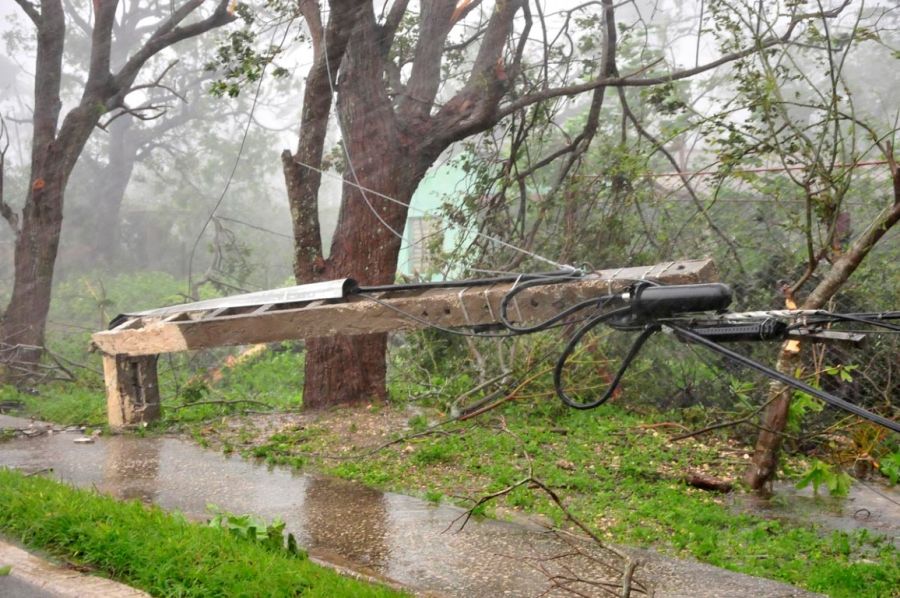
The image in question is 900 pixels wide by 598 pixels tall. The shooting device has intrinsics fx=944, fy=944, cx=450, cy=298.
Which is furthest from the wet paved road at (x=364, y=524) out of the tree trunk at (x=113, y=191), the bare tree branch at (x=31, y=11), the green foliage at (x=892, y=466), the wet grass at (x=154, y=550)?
the tree trunk at (x=113, y=191)

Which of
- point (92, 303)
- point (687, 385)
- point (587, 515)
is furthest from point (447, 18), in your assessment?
point (92, 303)

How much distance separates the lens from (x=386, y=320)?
5473 mm

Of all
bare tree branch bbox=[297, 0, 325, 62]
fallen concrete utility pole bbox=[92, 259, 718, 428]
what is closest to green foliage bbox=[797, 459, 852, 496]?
fallen concrete utility pole bbox=[92, 259, 718, 428]

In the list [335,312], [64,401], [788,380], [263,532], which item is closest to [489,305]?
[335,312]

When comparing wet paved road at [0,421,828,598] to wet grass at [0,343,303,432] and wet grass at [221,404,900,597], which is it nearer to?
wet grass at [221,404,900,597]

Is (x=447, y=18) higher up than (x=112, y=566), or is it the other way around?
(x=447, y=18)

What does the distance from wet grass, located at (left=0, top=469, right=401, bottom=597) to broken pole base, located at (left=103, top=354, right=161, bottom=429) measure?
62.6 inches

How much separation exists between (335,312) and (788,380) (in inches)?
118

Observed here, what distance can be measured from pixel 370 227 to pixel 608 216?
2.47 metres

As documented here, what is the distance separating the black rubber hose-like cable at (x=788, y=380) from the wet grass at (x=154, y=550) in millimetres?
1903

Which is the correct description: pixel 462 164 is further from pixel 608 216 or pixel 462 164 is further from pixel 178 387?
pixel 178 387

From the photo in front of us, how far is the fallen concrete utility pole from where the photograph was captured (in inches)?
189

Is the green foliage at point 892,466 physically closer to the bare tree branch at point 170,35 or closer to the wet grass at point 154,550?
the wet grass at point 154,550

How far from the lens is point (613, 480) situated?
700cm
